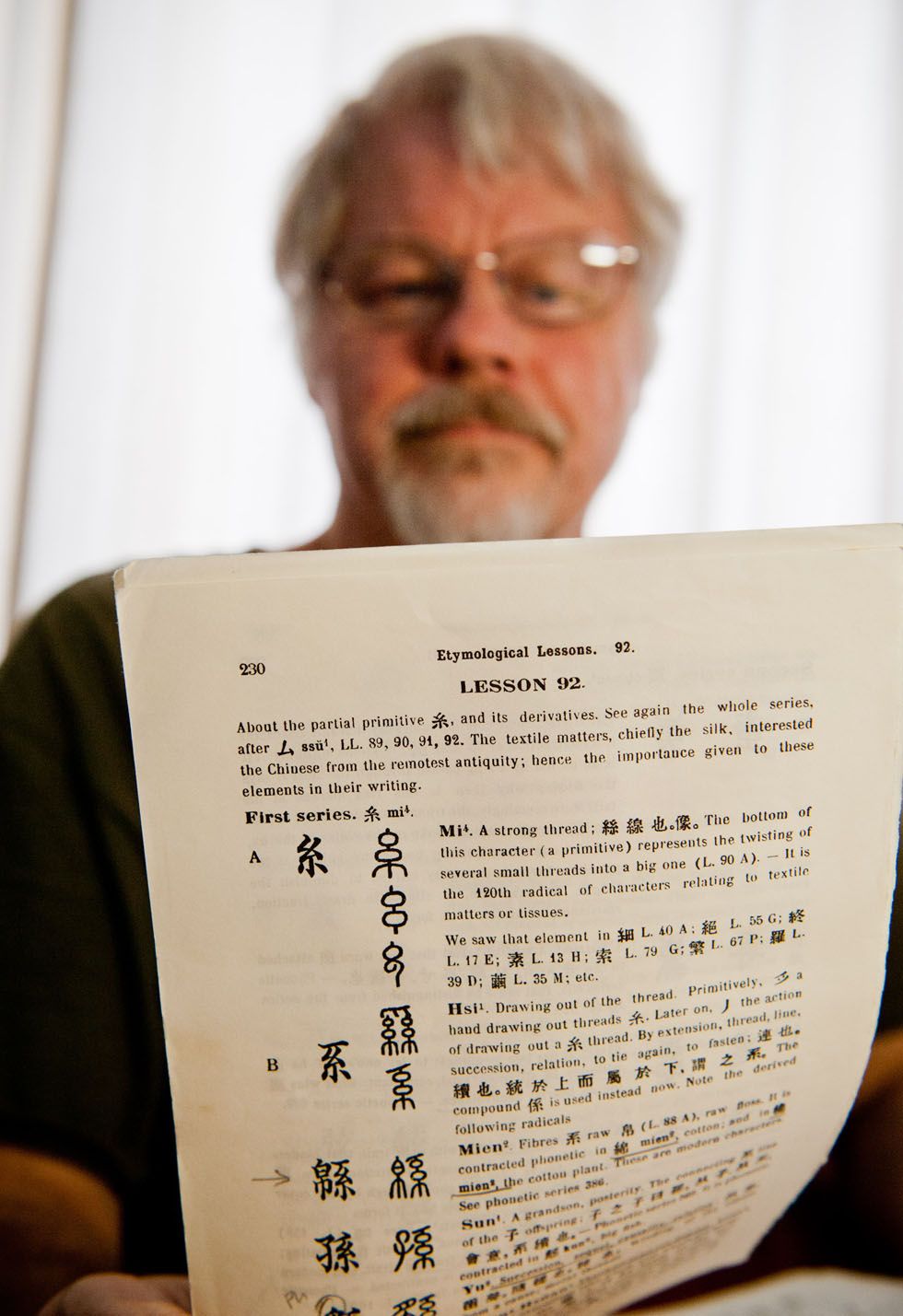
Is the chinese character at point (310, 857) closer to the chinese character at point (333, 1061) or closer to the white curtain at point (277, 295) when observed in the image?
the chinese character at point (333, 1061)

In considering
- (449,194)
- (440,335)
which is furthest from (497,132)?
(440,335)

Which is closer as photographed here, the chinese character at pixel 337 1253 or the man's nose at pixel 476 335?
the chinese character at pixel 337 1253

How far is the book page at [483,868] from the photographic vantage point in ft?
0.95

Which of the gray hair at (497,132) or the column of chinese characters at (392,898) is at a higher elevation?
the gray hair at (497,132)

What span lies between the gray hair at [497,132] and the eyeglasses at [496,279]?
5 centimetres

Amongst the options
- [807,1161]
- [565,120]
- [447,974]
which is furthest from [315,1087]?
[565,120]

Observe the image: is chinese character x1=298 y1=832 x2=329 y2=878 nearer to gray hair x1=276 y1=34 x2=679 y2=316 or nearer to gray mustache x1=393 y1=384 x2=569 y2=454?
gray mustache x1=393 y1=384 x2=569 y2=454

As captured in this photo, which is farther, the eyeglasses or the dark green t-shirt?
the eyeglasses

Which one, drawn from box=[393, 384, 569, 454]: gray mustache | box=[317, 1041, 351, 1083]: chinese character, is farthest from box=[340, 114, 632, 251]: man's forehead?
box=[317, 1041, 351, 1083]: chinese character

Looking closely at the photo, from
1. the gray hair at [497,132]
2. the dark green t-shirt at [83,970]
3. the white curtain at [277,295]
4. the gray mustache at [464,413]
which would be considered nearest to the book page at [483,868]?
the dark green t-shirt at [83,970]

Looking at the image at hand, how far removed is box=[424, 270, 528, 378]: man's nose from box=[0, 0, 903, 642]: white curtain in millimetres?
520

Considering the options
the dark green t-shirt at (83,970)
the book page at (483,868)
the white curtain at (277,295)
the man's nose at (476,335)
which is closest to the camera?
the book page at (483,868)

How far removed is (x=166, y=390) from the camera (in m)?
1.15

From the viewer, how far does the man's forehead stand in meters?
0.63
